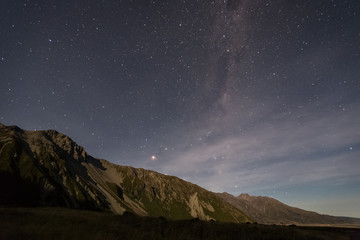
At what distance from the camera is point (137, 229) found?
20672mm

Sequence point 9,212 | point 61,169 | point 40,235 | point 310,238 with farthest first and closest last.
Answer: point 61,169 < point 9,212 < point 40,235 < point 310,238

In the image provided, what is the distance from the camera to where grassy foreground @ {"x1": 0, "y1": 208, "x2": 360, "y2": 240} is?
18.7 m

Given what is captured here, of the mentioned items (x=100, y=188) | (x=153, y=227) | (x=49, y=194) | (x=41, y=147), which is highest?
(x=41, y=147)

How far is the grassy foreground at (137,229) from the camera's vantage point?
61.3 feet

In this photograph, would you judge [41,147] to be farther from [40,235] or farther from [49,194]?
[40,235]

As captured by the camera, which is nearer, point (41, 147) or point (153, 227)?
point (153, 227)

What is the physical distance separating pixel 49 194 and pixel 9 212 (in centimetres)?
10832

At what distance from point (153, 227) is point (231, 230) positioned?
7.75 metres

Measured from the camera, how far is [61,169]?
158 m

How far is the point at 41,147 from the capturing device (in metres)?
166

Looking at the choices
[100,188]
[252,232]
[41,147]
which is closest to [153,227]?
[252,232]

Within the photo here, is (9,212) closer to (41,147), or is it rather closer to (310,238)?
(310,238)

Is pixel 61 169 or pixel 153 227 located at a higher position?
pixel 61 169

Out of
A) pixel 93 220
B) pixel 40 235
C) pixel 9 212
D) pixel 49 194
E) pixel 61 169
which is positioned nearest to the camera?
pixel 40 235
